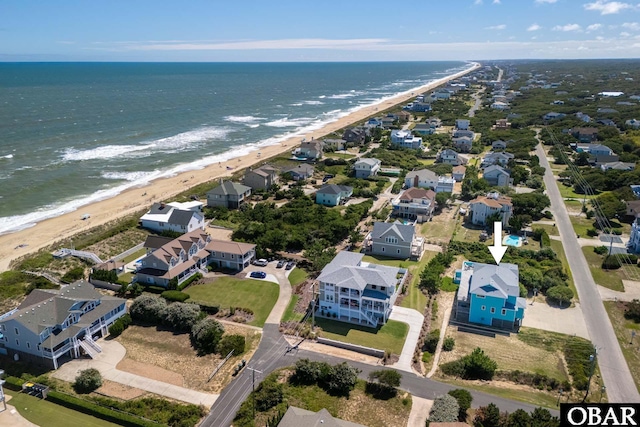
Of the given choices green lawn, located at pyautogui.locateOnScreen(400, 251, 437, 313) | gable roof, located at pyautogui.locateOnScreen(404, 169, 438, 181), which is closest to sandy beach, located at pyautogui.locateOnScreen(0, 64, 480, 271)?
gable roof, located at pyautogui.locateOnScreen(404, 169, 438, 181)

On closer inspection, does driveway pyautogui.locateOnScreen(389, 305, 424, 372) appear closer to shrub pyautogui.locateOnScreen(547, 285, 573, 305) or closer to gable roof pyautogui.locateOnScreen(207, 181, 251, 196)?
shrub pyautogui.locateOnScreen(547, 285, 573, 305)

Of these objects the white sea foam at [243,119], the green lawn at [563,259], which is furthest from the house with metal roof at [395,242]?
the white sea foam at [243,119]

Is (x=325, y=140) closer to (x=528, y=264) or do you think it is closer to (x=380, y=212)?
(x=380, y=212)

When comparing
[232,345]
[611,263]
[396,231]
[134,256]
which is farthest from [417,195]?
[232,345]

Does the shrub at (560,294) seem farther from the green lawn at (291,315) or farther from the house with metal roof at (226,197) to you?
the house with metal roof at (226,197)

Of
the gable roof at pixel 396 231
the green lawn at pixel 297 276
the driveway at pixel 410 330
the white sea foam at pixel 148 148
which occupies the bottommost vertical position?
the driveway at pixel 410 330
